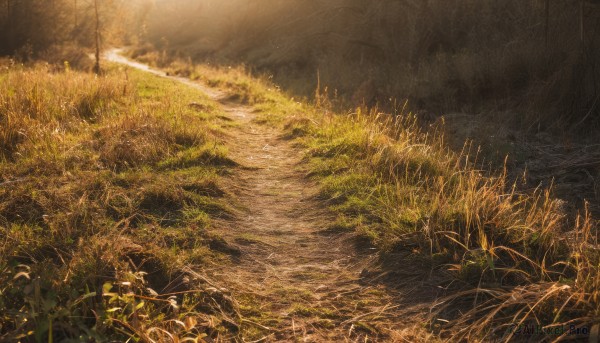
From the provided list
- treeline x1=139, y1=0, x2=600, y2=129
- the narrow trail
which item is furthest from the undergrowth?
treeline x1=139, y1=0, x2=600, y2=129

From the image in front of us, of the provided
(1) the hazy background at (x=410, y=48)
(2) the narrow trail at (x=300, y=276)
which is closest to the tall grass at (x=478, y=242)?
(2) the narrow trail at (x=300, y=276)

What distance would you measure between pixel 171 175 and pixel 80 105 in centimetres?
442

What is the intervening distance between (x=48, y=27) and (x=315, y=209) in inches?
940

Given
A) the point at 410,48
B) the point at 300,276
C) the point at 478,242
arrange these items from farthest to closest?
the point at 410,48 → the point at 300,276 → the point at 478,242

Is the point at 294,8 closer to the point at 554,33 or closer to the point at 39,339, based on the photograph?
the point at 554,33

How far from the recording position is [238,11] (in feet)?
103

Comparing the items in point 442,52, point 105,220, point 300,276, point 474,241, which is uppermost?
point 442,52

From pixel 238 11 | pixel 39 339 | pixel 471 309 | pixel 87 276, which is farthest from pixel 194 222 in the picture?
pixel 238 11

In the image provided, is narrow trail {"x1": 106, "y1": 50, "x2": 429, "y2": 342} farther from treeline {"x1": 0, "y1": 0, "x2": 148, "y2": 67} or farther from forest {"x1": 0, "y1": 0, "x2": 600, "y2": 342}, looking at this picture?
treeline {"x1": 0, "y1": 0, "x2": 148, "y2": 67}

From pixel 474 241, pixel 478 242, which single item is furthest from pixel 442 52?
pixel 478 242

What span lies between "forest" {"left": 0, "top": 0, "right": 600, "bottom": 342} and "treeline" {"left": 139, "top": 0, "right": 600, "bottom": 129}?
0.23 feet

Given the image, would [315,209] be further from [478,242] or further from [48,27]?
[48,27]

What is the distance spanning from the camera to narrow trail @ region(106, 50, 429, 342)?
344cm

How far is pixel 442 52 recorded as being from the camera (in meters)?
15.8
